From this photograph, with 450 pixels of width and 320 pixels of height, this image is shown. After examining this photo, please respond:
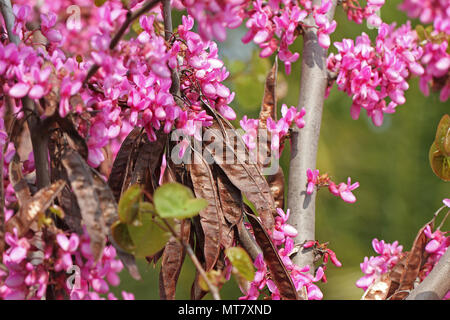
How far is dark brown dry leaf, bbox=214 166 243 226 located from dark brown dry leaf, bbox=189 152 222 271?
16mm

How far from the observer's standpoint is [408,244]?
2.99 meters

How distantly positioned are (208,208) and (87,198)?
26 cm

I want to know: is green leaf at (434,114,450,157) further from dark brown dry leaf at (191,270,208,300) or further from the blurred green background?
the blurred green background

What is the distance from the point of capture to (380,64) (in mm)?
1333

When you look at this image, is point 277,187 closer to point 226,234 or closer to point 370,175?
point 226,234

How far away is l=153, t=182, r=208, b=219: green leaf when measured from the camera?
77 cm

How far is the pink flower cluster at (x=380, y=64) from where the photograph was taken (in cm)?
132

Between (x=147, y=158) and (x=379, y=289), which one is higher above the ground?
(x=147, y=158)

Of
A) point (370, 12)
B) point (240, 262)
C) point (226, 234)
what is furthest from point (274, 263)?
point (370, 12)

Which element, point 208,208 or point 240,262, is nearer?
point 240,262

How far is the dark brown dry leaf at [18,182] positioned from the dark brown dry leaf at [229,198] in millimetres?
358

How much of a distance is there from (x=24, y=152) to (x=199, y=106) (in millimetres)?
456

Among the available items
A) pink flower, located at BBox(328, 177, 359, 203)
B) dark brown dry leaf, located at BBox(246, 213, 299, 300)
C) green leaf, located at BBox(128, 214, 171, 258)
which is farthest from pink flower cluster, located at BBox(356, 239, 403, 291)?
green leaf, located at BBox(128, 214, 171, 258)
